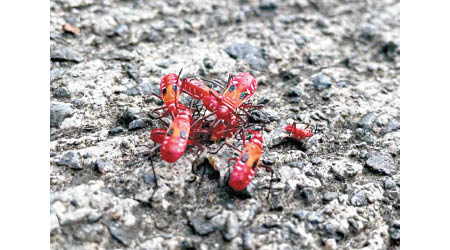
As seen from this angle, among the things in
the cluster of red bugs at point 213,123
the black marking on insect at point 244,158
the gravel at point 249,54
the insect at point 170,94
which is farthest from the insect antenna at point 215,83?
the black marking on insect at point 244,158

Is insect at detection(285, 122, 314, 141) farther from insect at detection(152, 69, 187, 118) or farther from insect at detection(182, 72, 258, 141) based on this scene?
insect at detection(152, 69, 187, 118)

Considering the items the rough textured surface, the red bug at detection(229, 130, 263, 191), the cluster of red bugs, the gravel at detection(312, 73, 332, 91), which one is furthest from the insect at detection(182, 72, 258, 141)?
the gravel at detection(312, 73, 332, 91)

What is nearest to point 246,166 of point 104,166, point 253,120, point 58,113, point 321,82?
point 253,120

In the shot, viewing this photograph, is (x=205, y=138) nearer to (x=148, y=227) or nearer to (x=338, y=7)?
(x=148, y=227)

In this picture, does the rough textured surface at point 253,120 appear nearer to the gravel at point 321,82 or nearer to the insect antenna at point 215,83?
the gravel at point 321,82

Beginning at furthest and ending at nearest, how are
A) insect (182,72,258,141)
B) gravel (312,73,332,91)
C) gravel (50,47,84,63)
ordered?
gravel (312,73,332,91) < gravel (50,47,84,63) < insect (182,72,258,141)

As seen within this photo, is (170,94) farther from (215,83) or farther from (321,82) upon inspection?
(321,82)

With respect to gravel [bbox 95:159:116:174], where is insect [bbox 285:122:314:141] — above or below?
above
